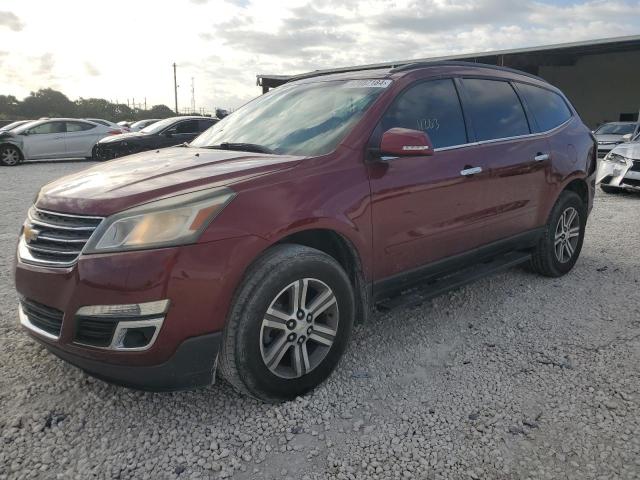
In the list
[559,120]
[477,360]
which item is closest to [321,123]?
[477,360]

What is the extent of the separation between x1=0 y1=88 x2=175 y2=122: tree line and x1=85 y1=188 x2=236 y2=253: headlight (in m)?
54.0

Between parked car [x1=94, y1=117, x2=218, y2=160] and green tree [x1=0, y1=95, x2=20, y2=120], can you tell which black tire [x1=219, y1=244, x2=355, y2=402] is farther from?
green tree [x1=0, y1=95, x2=20, y2=120]

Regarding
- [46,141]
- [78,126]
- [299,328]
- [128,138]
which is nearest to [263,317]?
[299,328]

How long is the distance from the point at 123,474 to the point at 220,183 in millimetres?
1303

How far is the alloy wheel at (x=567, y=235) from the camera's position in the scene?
178 inches

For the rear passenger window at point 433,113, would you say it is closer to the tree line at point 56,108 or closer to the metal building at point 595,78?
the metal building at point 595,78

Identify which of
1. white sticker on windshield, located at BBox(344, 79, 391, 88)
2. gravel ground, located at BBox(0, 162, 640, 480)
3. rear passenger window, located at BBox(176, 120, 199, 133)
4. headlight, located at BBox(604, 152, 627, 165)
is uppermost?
rear passenger window, located at BBox(176, 120, 199, 133)

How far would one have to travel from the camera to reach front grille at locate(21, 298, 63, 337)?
7.51 feet

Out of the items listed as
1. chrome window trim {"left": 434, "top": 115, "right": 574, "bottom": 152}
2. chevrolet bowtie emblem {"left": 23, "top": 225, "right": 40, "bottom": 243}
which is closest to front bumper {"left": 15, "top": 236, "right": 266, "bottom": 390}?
chevrolet bowtie emblem {"left": 23, "top": 225, "right": 40, "bottom": 243}

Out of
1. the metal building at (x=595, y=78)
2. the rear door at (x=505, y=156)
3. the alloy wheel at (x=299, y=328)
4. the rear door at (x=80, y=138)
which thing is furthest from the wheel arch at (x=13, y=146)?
the alloy wheel at (x=299, y=328)

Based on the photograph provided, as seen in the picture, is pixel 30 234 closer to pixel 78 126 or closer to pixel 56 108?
pixel 78 126

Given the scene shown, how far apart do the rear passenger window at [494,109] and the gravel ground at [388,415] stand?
54.8 inches

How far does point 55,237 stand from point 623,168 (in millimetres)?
9759

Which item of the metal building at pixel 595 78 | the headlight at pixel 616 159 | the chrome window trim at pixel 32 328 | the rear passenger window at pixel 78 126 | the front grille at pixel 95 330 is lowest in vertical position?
the chrome window trim at pixel 32 328
